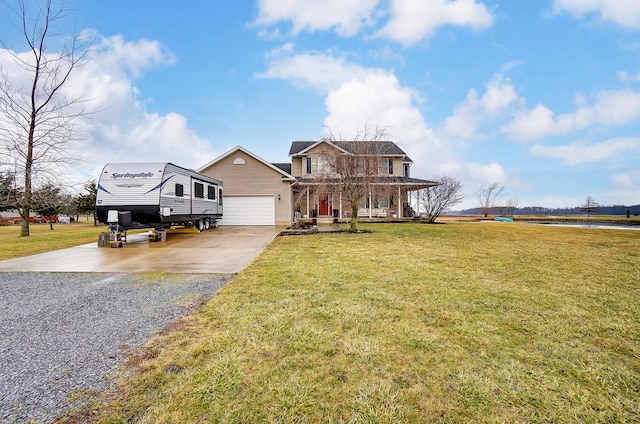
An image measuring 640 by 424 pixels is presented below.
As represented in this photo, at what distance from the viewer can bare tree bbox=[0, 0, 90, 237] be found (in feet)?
48.4

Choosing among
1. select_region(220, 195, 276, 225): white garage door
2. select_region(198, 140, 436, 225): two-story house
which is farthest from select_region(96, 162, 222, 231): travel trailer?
select_region(220, 195, 276, 225): white garage door

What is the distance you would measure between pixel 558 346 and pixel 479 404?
4.98 ft

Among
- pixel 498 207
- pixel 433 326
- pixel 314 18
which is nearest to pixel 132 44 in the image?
pixel 314 18

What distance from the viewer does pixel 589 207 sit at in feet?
145

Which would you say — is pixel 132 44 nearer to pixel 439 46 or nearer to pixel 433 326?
pixel 439 46

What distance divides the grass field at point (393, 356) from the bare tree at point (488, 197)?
43.0 metres

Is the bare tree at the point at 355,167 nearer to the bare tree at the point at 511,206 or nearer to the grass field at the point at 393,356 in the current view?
the grass field at the point at 393,356

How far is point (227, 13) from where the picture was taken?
1622cm

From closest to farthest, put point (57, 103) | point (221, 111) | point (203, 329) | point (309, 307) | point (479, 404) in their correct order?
point (479, 404) < point (203, 329) < point (309, 307) < point (57, 103) < point (221, 111)

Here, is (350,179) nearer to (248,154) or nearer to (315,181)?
(315,181)

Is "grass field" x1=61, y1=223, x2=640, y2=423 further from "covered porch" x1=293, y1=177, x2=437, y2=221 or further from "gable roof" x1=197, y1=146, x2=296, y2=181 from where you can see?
"covered porch" x1=293, y1=177, x2=437, y2=221

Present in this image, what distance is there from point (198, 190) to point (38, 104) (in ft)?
36.7

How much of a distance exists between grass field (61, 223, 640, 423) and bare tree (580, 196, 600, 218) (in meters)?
53.9

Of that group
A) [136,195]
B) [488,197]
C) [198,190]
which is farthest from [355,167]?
[488,197]
